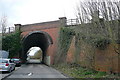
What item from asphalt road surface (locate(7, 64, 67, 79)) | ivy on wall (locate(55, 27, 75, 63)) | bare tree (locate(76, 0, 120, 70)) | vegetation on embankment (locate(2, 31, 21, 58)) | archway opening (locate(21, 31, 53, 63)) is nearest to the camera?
bare tree (locate(76, 0, 120, 70))

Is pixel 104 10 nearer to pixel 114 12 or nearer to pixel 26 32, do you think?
pixel 114 12

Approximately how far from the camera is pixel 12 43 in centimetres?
3547

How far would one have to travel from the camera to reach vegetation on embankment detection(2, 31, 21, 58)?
35.1 metres

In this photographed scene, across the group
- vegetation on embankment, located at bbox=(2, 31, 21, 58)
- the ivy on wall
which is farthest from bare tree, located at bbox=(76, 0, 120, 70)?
vegetation on embankment, located at bbox=(2, 31, 21, 58)

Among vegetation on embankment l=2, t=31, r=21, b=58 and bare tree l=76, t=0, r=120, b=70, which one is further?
vegetation on embankment l=2, t=31, r=21, b=58

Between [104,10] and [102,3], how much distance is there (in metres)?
0.48

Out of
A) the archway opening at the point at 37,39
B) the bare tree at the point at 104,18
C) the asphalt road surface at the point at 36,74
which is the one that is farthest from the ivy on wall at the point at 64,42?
the bare tree at the point at 104,18

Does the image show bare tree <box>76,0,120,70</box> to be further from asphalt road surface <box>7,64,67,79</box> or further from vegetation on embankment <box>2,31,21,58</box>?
vegetation on embankment <box>2,31,21,58</box>

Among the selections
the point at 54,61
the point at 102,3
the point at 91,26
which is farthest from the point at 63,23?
the point at 102,3

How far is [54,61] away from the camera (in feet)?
106

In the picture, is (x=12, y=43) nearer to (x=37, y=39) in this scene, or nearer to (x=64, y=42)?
(x=37, y=39)

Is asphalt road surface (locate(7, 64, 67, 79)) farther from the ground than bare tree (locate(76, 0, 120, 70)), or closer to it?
closer to it

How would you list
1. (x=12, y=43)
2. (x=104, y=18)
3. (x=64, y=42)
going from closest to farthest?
1. (x=104, y=18)
2. (x=64, y=42)
3. (x=12, y=43)

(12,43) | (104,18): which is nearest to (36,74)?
(104,18)
